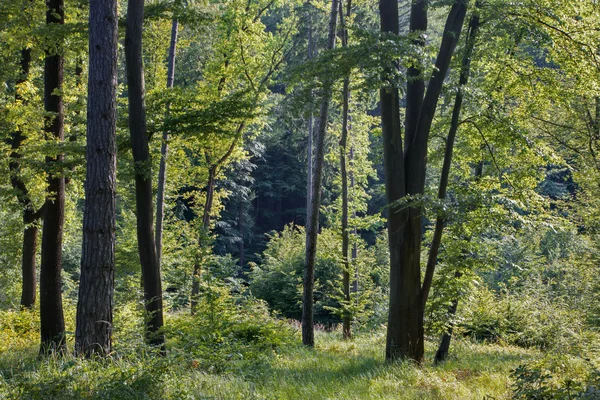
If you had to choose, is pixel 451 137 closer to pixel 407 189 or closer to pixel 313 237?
pixel 407 189

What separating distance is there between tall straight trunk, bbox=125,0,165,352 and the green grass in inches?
93.3

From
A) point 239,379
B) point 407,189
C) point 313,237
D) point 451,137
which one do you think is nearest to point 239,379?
point 239,379

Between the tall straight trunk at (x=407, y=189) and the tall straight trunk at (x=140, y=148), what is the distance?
4.02m

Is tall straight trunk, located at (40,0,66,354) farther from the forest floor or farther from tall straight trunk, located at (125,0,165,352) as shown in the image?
the forest floor

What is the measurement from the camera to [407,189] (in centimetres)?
864

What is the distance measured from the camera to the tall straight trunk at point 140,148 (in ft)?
28.3

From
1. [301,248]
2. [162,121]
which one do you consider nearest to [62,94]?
[162,121]

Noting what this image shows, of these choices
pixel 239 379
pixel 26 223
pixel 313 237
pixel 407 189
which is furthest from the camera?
pixel 26 223

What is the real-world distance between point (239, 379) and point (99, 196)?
292cm

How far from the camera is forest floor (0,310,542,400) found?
15.4 ft

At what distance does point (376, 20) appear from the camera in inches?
682

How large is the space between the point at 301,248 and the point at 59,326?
15.9 m

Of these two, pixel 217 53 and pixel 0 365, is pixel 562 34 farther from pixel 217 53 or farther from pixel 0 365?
pixel 217 53

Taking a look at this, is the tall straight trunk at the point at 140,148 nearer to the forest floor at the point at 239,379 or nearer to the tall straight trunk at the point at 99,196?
the tall straight trunk at the point at 99,196
